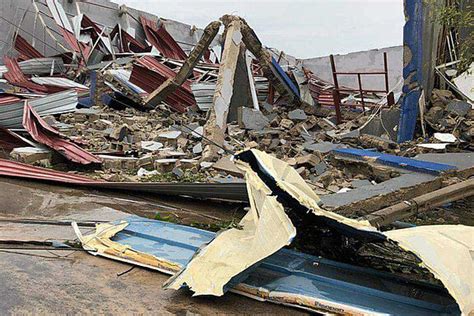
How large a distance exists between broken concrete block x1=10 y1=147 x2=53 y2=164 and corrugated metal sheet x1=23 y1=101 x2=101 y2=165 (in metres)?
0.14

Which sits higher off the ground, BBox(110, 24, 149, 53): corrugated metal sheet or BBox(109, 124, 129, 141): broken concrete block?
BBox(110, 24, 149, 53): corrugated metal sheet

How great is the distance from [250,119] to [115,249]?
591 cm

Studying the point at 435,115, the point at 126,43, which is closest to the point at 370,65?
the point at 126,43

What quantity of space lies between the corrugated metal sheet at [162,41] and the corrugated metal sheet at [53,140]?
31.9 feet

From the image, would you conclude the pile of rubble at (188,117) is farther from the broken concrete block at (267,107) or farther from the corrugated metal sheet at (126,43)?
the corrugated metal sheet at (126,43)

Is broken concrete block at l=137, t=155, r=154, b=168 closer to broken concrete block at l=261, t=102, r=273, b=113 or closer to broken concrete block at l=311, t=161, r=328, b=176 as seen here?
→ broken concrete block at l=311, t=161, r=328, b=176

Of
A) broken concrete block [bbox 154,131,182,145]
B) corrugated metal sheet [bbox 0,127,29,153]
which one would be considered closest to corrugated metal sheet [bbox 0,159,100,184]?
corrugated metal sheet [bbox 0,127,29,153]

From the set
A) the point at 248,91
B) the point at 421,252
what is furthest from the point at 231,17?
the point at 421,252

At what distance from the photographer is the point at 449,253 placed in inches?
103

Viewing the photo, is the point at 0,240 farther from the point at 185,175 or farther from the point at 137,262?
the point at 185,175

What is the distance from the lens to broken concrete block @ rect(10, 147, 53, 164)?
23.9ft

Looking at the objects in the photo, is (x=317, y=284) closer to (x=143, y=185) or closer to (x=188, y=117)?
(x=143, y=185)

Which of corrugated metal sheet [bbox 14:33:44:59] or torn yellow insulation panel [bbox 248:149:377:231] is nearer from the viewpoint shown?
torn yellow insulation panel [bbox 248:149:377:231]

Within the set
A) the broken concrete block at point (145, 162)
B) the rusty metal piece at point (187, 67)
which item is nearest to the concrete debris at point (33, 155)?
the broken concrete block at point (145, 162)
